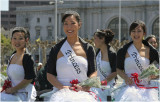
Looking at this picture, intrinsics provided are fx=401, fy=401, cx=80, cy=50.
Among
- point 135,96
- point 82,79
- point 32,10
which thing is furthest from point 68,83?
point 32,10

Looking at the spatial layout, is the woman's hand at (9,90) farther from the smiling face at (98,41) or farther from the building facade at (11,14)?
the building facade at (11,14)

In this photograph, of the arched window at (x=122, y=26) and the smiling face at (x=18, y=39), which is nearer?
the smiling face at (x=18, y=39)

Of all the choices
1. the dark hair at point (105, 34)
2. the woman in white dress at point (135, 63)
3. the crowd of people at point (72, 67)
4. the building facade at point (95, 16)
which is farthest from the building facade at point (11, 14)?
the crowd of people at point (72, 67)

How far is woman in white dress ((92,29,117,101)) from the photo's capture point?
737 centimetres

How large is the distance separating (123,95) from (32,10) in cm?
8057

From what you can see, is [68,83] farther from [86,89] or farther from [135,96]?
[135,96]

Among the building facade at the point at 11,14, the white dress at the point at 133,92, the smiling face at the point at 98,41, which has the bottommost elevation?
the white dress at the point at 133,92

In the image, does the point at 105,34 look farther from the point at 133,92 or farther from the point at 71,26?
the point at 71,26

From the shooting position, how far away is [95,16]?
80438 mm

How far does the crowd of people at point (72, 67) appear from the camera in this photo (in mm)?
4719

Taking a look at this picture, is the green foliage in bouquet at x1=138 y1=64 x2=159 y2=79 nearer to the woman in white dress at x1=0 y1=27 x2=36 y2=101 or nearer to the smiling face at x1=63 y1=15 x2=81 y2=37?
the smiling face at x1=63 y1=15 x2=81 y2=37

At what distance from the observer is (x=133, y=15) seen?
77500mm

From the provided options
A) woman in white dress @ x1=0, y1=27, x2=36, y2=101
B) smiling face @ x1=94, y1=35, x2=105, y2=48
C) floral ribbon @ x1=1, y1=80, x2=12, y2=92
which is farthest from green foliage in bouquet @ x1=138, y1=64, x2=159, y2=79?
smiling face @ x1=94, y1=35, x2=105, y2=48

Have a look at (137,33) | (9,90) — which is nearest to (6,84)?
(9,90)
